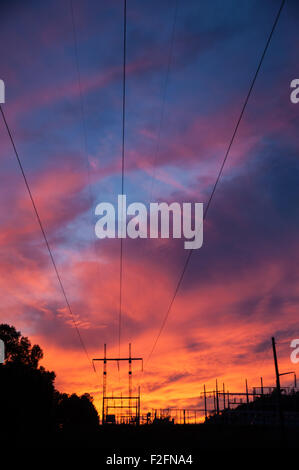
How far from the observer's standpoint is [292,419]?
200ft

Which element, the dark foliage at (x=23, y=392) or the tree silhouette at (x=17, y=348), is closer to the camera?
the dark foliage at (x=23, y=392)

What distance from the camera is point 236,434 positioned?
131 ft

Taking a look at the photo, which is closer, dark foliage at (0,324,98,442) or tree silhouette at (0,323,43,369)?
dark foliage at (0,324,98,442)

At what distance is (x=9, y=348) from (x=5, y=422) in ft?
49.0

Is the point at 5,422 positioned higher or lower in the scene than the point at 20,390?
lower

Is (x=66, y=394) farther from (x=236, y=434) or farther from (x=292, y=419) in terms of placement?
(x=236, y=434)

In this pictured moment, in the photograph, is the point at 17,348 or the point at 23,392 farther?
the point at 17,348
